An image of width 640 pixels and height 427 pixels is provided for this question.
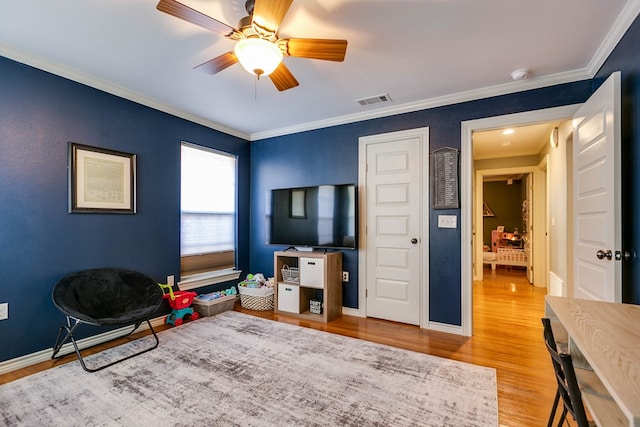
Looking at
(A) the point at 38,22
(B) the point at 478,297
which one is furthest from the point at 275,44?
(B) the point at 478,297

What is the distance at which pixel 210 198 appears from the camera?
160 inches

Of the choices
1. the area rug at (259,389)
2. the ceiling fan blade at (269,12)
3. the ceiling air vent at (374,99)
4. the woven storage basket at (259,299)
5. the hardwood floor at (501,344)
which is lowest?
the hardwood floor at (501,344)

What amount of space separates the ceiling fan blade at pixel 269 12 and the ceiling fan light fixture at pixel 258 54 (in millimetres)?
86

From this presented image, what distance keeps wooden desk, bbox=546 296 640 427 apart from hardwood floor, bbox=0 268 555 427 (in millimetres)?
729

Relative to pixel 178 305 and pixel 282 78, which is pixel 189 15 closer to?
pixel 282 78

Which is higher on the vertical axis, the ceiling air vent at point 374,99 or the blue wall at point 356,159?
the ceiling air vent at point 374,99

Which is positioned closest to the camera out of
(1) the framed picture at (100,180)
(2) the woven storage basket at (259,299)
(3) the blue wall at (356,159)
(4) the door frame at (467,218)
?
(1) the framed picture at (100,180)

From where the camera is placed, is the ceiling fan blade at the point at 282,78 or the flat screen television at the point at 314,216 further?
the flat screen television at the point at 314,216

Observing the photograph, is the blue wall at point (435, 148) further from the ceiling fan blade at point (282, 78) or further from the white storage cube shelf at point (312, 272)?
the ceiling fan blade at point (282, 78)

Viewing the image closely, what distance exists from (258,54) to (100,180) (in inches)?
86.4

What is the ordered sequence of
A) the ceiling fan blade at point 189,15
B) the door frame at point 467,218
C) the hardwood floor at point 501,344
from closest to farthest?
the ceiling fan blade at point 189,15, the hardwood floor at point 501,344, the door frame at point 467,218

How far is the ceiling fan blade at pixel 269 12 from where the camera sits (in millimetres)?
1515

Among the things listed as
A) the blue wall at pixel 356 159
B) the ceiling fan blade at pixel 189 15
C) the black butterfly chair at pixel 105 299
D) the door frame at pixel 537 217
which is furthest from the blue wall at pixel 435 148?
the door frame at pixel 537 217

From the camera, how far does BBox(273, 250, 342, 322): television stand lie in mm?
3520
